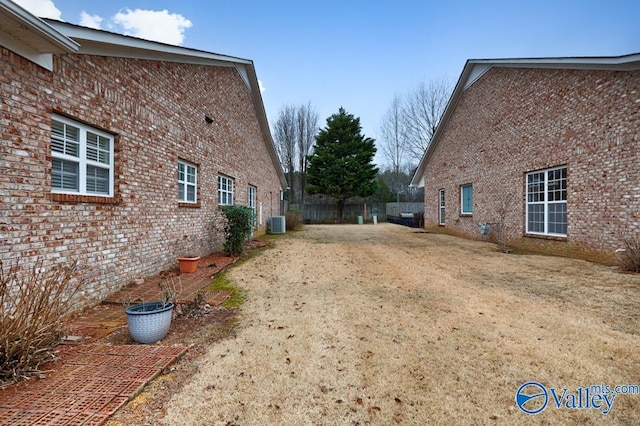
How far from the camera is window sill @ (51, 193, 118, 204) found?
3.98 metres

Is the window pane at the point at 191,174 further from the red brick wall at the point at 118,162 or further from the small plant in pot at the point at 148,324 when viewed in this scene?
the small plant in pot at the point at 148,324

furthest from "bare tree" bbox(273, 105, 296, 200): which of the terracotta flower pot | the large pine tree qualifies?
the terracotta flower pot

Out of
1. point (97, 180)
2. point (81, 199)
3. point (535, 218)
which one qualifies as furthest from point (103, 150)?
point (535, 218)

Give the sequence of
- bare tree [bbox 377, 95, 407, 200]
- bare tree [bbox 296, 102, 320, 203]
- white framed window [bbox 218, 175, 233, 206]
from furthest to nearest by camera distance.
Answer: bare tree [bbox 296, 102, 320, 203] < bare tree [bbox 377, 95, 407, 200] < white framed window [bbox 218, 175, 233, 206]

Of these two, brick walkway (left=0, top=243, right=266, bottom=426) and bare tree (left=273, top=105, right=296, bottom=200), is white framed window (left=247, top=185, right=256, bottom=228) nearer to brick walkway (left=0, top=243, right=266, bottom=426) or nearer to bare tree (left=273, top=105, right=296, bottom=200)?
brick walkway (left=0, top=243, right=266, bottom=426)

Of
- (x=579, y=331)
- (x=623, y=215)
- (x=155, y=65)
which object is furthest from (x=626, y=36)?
(x=155, y=65)

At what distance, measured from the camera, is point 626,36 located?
34.1 ft

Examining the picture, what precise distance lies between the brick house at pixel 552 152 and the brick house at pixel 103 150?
399 inches

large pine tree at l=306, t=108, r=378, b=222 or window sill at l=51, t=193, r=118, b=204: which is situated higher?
large pine tree at l=306, t=108, r=378, b=222

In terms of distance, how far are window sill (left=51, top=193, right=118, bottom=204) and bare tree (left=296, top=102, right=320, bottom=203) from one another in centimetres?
2919

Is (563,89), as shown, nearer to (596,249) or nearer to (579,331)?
(596,249)

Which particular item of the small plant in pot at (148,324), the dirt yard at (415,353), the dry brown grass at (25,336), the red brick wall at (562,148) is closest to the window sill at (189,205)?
the dirt yard at (415,353)

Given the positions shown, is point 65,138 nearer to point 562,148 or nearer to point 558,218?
point 562,148

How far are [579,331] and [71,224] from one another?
21.6 feet
